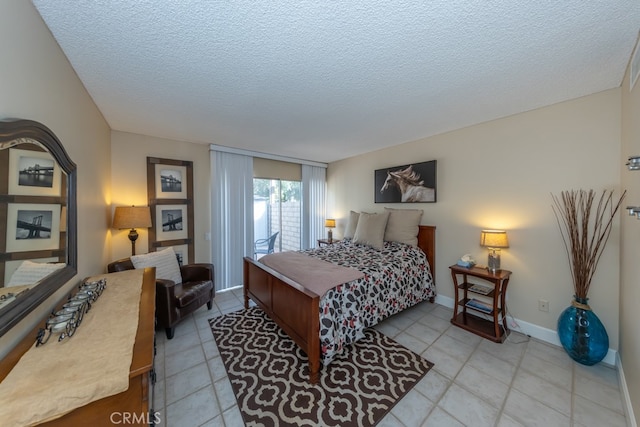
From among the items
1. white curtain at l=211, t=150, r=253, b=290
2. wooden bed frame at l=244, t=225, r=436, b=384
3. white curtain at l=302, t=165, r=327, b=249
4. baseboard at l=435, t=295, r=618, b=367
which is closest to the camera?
wooden bed frame at l=244, t=225, r=436, b=384

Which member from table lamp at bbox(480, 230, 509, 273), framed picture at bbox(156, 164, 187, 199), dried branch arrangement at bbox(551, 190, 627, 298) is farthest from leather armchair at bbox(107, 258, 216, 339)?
dried branch arrangement at bbox(551, 190, 627, 298)

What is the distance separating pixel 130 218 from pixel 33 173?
175 cm

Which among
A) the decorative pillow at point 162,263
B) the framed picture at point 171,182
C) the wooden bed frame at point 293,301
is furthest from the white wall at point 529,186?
the framed picture at point 171,182

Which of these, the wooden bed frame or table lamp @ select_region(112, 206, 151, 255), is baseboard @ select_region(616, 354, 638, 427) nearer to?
the wooden bed frame

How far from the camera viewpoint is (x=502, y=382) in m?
1.79

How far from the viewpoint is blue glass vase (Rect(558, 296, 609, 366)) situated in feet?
Answer: 6.18

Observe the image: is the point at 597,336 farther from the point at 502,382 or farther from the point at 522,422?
the point at 522,422

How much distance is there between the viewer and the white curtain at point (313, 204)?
472 centimetres

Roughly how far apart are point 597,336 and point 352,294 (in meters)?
2.04

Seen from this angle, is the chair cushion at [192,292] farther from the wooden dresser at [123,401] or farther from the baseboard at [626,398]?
the baseboard at [626,398]


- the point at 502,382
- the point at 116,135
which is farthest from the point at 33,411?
the point at 116,135

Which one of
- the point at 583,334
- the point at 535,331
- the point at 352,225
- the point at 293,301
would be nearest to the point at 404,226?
the point at 352,225

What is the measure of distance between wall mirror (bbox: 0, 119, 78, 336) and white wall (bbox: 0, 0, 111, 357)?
110 mm

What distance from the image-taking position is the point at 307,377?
185 centimetres
